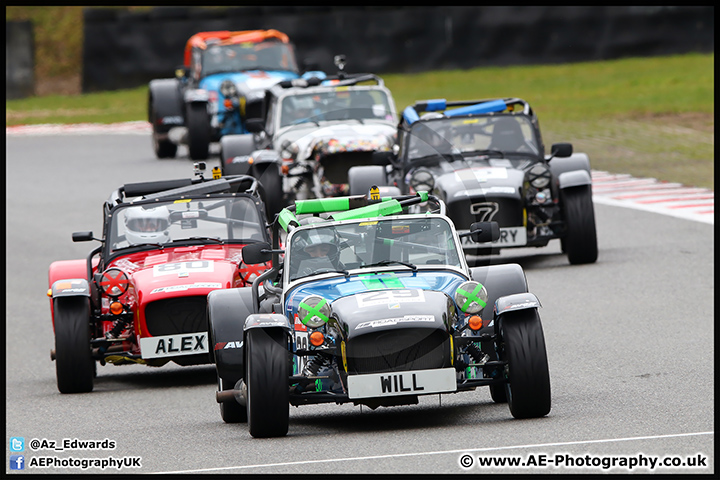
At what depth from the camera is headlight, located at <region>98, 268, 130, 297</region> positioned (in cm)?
1148

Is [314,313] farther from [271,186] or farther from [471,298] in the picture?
[271,186]

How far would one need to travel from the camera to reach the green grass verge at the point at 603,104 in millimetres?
24312

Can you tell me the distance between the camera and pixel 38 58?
145 feet

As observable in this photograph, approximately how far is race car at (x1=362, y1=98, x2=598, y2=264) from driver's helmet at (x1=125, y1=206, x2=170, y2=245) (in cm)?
365

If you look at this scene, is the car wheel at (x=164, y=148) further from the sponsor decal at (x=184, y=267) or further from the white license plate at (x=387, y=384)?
the white license plate at (x=387, y=384)

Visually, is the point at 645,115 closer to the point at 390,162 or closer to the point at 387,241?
the point at 390,162

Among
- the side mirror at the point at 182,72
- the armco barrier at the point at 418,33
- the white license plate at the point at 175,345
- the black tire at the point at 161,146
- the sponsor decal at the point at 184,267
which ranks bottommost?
the white license plate at the point at 175,345

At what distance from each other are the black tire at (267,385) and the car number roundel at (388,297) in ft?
1.85

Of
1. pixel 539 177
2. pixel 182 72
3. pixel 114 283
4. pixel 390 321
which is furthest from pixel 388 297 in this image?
pixel 182 72

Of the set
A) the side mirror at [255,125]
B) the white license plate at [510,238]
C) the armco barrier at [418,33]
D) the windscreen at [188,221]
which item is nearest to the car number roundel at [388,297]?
the windscreen at [188,221]

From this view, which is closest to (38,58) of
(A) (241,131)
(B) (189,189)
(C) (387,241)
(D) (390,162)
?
(A) (241,131)

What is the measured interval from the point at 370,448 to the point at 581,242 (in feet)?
25.9

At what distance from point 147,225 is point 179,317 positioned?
1.42m

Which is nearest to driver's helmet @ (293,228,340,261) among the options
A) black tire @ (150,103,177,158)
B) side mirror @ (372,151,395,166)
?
side mirror @ (372,151,395,166)
